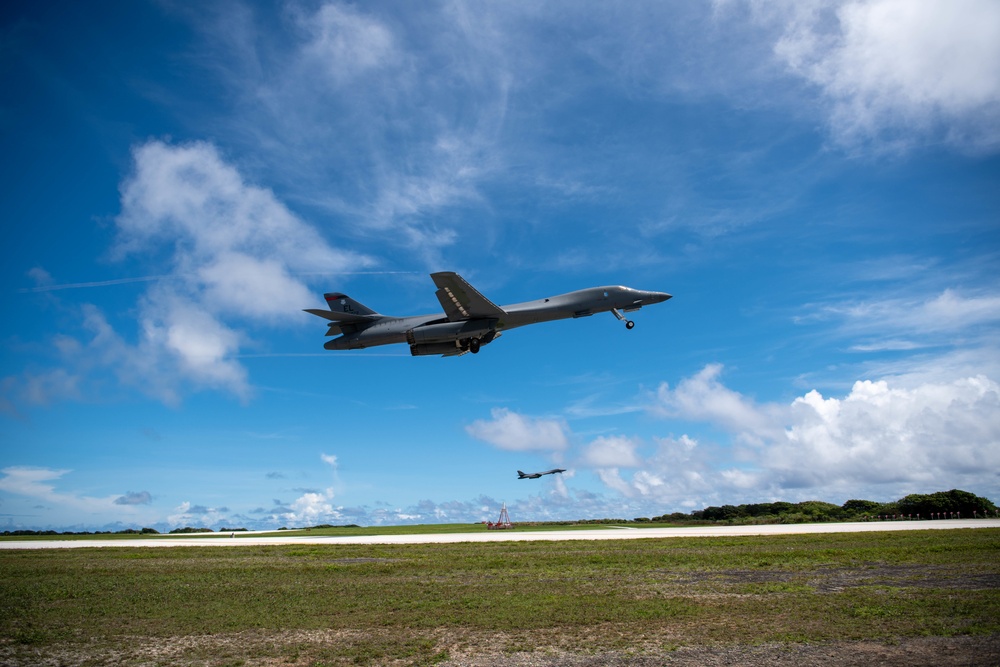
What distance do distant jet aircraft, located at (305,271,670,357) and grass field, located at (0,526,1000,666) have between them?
10.4 meters

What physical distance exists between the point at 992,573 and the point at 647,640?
12774 mm

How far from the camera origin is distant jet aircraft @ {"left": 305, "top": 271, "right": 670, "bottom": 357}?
28656 mm

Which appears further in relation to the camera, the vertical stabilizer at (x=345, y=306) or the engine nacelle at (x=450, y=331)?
the vertical stabilizer at (x=345, y=306)

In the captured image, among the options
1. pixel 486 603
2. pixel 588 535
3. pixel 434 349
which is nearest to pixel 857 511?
pixel 588 535

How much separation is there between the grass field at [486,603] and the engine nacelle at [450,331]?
10311 millimetres

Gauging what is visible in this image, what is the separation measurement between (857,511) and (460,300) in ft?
160

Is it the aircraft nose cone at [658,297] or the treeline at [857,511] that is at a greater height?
the aircraft nose cone at [658,297]

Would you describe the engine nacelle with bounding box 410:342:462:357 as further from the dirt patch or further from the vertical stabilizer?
the dirt patch

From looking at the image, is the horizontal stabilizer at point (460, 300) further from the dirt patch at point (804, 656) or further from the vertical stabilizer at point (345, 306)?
the dirt patch at point (804, 656)

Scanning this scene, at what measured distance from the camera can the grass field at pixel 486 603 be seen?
10.9 meters

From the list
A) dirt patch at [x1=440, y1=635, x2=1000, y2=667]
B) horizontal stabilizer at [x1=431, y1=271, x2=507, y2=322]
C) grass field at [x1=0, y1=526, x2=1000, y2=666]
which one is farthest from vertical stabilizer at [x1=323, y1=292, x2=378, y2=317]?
dirt patch at [x1=440, y1=635, x2=1000, y2=667]

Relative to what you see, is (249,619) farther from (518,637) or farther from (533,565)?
(533,565)

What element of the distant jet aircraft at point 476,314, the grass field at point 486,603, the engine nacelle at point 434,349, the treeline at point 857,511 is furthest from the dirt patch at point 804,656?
the treeline at point 857,511

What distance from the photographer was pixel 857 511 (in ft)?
188
